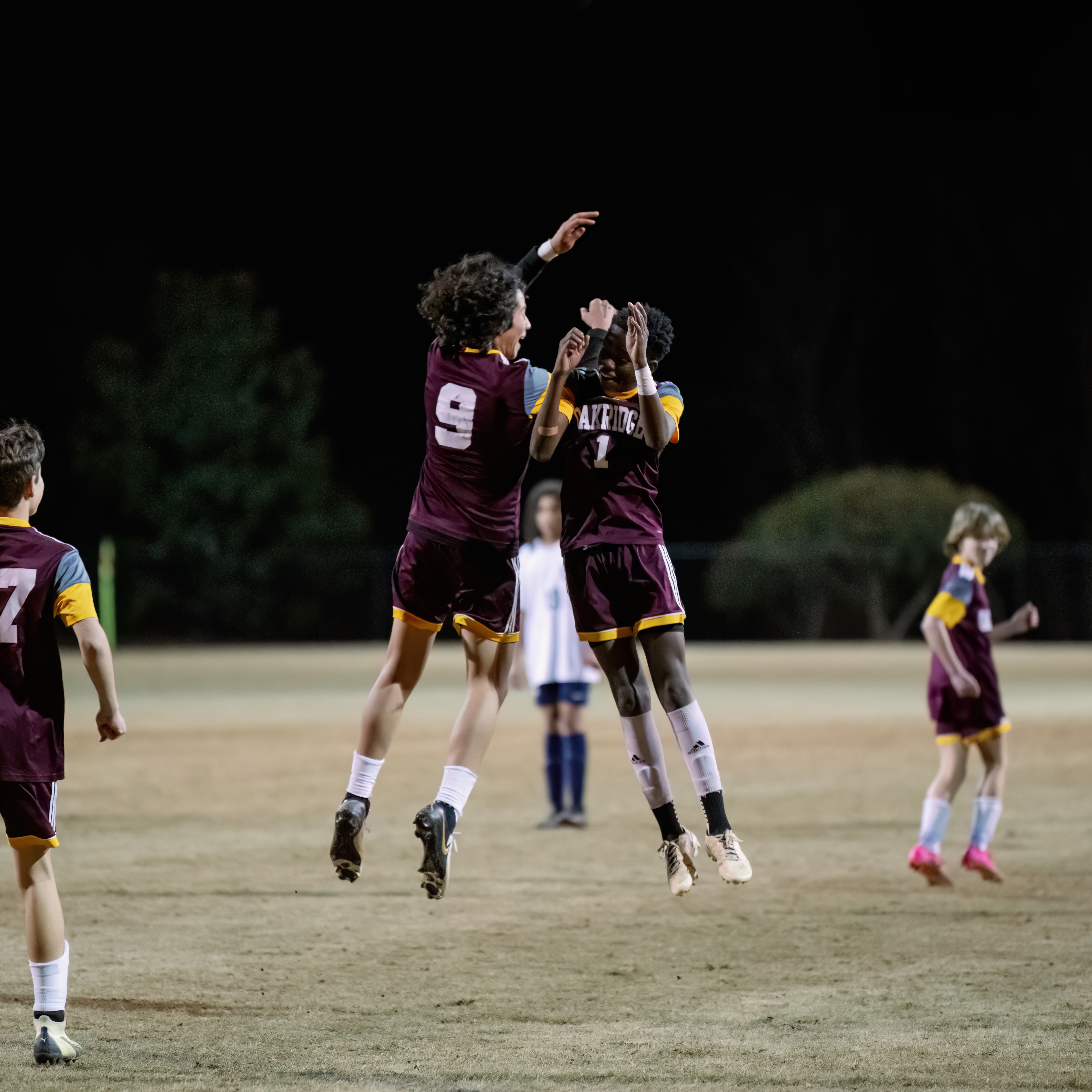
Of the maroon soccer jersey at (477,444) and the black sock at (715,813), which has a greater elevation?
the maroon soccer jersey at (477,444)

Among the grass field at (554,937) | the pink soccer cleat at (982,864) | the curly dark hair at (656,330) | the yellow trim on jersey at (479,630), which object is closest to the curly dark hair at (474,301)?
the curly dark hair at (656,330)

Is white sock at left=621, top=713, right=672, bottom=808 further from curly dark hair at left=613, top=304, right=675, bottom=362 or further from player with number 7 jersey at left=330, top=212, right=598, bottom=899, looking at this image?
curly dark hair at left=613, top=304, right=675, bottom=362

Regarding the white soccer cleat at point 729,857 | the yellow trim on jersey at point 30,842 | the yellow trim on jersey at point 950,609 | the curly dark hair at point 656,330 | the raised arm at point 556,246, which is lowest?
the white soccer cleat at point 729,857

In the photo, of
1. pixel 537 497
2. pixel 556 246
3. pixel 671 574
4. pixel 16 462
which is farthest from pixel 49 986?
pixel 537 497

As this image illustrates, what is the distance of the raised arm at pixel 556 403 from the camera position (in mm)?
5703

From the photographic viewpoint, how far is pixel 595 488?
6.21 metres

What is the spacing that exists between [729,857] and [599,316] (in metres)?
2.16

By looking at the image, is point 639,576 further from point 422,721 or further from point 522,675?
point 422,721

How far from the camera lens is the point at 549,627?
460 inches

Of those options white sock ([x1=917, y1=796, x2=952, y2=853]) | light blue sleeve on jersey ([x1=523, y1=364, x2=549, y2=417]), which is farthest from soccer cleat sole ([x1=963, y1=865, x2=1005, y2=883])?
light blue sleeve on jersey ([x1=523, y1=364, x2=549, y2=417])

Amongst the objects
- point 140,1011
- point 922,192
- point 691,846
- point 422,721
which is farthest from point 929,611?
point 922,192

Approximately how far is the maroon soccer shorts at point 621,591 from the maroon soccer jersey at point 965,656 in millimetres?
3712

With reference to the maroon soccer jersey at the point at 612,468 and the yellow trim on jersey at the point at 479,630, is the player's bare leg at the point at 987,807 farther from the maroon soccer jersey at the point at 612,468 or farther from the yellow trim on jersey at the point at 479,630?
the yellow trim on jersey at the point at 479,630

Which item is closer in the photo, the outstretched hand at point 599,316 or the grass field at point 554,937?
the grass field at point 554,937
